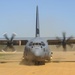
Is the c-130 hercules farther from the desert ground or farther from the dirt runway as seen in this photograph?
the dirt runway

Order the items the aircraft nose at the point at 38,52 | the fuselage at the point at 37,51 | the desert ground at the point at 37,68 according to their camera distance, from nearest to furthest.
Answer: the desert ground at the point at 37,68 < the aircraft nose at the point at 38,52 < the fuselage at the point at 37,51

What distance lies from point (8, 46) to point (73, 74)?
21.7 meters

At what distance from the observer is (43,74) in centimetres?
1571

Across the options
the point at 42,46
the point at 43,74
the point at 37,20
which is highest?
the point at 37,20

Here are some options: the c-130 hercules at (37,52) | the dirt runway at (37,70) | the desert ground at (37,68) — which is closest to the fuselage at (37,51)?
the c-130 hercules at (37,52)

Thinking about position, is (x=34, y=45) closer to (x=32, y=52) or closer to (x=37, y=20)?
(x=32, y=52)

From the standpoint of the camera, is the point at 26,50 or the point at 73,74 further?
the point at 26,50

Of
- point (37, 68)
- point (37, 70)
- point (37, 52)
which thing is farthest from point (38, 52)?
point (37, 70)

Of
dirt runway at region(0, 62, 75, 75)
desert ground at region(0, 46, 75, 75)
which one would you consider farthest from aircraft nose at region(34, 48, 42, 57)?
dirt runway at region(0, 62, 75, 75)

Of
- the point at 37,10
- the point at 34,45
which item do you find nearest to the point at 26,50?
the point at 34,45

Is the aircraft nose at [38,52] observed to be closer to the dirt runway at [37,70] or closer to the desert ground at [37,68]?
the desert ground at [37,68]

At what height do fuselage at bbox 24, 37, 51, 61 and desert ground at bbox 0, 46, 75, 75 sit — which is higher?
fuselage at bbox 24, 37, 51, 61

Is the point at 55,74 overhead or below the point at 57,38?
below

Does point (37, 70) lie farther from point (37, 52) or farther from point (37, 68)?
point (37, 52)
